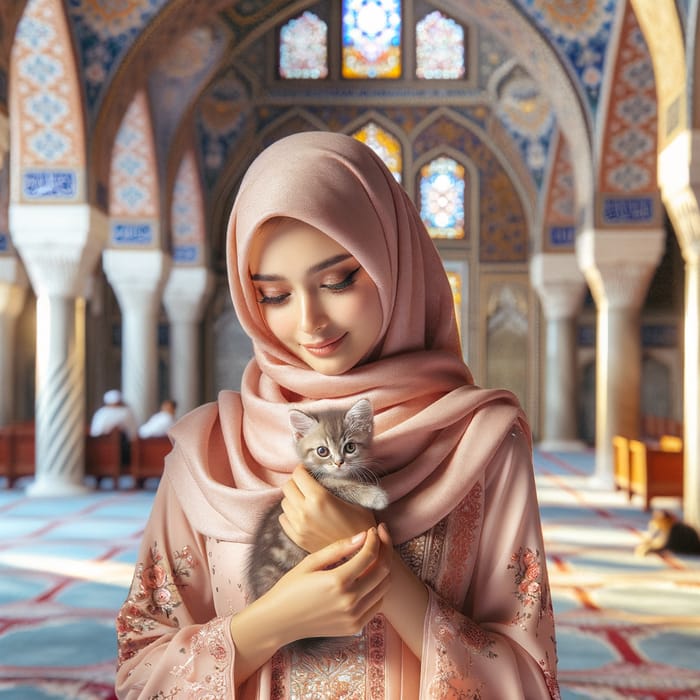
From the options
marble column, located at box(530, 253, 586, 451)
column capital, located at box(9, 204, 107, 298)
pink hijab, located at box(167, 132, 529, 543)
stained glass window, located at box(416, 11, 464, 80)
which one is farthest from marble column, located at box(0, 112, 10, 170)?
stained glass window, located at box(416, 11, 464, 80)

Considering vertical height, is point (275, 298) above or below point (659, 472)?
above

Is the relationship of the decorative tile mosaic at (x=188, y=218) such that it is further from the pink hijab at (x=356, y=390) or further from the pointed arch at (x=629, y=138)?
the pink hijab at (x=356, y=390)

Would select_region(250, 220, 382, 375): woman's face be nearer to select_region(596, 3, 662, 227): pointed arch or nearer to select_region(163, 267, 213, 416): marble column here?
select_region(596, 3, 662, 227): pointed arch

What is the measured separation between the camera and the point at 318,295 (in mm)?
1230

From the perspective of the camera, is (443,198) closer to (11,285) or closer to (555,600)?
(11,285)

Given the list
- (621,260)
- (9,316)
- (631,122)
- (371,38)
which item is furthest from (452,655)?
(371,38)

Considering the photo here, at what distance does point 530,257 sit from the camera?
15102 mm

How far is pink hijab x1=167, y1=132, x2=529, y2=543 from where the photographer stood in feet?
3.83

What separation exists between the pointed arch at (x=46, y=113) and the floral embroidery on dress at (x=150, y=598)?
7552mm

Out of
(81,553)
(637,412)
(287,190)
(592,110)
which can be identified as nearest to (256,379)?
(287,190)

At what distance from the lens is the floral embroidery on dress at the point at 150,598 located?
125 centimetres

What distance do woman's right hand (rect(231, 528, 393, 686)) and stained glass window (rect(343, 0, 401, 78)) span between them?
14492 mm

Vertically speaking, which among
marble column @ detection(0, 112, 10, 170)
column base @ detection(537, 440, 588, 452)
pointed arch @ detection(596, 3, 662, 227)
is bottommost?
column base @ detection(537, 440, 588, 452)

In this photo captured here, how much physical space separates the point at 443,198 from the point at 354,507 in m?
14.6
